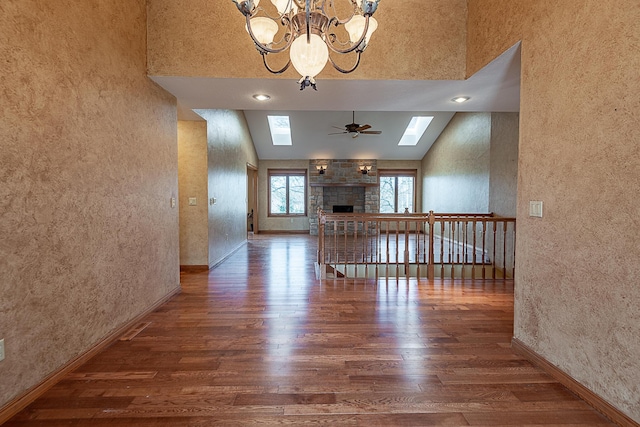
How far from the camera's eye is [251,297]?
3570mm

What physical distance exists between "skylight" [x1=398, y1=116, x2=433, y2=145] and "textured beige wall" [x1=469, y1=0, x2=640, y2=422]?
634 centimetres

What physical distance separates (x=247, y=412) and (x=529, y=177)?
240 cm

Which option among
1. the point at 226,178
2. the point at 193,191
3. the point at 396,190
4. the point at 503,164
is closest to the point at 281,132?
the point at 226,178

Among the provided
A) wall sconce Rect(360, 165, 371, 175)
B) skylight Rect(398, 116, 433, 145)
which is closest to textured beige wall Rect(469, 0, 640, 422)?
skylight Rect(398, 116, 433, 145)

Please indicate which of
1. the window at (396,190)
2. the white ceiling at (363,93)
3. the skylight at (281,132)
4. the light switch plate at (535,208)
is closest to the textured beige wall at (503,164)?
the white ceiling at (363,93)

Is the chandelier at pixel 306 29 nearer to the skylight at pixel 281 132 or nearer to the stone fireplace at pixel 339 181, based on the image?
the skylight at pixel 281 132

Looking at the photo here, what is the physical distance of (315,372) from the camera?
2.04 metres

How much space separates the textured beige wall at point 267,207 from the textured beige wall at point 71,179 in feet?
22.1

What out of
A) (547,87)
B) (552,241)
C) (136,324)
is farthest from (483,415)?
(136,324)

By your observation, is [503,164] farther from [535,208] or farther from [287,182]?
[287,182]

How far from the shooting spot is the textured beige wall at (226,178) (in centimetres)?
518

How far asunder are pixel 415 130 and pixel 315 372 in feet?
27.3

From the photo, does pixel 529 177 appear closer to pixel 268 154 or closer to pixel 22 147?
pixel 22 147

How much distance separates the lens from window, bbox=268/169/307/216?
32.8 feet
